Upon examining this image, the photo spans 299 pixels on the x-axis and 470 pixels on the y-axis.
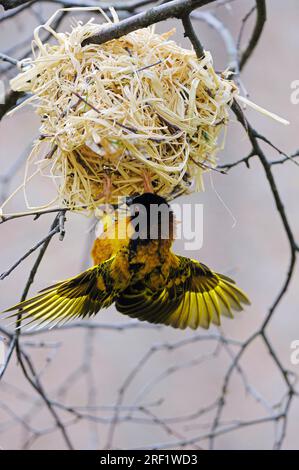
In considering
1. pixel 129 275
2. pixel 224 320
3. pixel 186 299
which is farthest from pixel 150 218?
pixel 224 320

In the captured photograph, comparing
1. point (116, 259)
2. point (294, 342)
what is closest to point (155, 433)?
point (294, 342)

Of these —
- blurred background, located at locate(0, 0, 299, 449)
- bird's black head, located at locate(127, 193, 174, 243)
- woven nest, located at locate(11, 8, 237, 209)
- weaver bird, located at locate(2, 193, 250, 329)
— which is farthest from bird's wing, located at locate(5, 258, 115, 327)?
blurred background, located at locate(0, 0, 299, 449)

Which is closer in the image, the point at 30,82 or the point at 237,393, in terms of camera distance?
the point at 30,82

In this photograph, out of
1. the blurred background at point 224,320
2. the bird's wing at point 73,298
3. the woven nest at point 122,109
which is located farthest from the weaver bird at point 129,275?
the blurred background at point 224,320

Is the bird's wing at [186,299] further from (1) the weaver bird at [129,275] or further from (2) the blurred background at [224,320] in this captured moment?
(2) the blurred background at [224,320]

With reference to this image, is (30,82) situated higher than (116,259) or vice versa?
(30,82)
